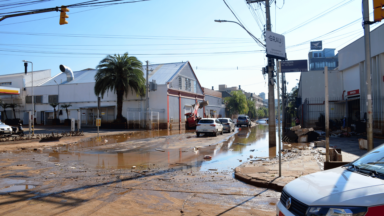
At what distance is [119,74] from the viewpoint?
3397cm

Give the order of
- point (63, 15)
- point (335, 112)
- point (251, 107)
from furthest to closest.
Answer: point (251, 107), point (335, 112), point (63, 15)

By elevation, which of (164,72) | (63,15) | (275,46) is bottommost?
(275,46)

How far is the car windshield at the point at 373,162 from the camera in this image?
3.73m

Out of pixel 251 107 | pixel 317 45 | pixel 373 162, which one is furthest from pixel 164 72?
pixel 251 107

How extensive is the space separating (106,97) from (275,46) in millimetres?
35434

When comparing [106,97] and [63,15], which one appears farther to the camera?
[106,97]

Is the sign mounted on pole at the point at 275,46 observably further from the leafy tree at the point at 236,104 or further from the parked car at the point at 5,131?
the leafy tree at the point at 236,104

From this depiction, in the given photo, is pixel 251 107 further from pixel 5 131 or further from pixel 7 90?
pixel 5 131

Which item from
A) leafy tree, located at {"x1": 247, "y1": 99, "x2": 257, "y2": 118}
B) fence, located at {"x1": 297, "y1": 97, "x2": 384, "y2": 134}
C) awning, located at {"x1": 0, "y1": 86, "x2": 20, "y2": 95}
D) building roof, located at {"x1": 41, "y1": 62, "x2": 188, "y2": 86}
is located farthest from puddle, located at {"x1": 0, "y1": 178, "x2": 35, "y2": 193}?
leafy tree, located at {"x1": 247, "y1": 99, "x2": 257, "y2": 118}

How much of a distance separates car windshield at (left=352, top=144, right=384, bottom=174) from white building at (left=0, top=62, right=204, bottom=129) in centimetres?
3108

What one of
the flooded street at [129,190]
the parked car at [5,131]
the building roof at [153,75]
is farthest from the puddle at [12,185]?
the building roof at [153,75]

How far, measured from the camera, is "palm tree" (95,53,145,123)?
34.1 meters

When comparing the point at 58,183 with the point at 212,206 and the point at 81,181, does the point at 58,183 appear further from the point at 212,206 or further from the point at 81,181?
the point at 212,206

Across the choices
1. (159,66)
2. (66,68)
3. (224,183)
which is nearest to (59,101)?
(66,68)
